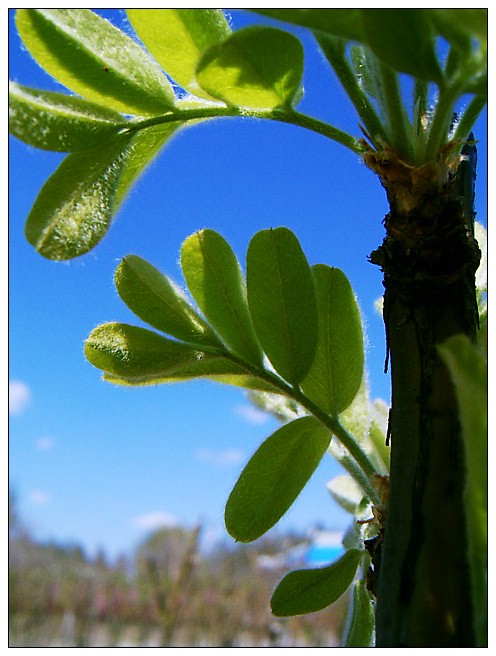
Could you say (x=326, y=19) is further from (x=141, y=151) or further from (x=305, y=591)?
(x=305, y=591)

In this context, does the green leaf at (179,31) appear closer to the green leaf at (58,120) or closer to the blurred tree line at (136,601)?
the green leaf at (58,120)

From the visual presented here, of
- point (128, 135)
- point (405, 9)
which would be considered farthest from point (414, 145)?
point (128, 135)

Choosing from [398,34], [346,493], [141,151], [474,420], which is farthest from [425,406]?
[346,493]

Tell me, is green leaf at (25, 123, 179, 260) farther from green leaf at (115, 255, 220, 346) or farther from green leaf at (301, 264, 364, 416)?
green leaf at (301, 264, 364, 416)

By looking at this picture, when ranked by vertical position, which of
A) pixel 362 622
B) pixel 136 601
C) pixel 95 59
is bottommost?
pixel 136 601

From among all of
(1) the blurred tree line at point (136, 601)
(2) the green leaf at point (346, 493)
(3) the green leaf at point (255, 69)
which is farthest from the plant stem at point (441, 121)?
(1) the blurred tree line at point (136, 601)
